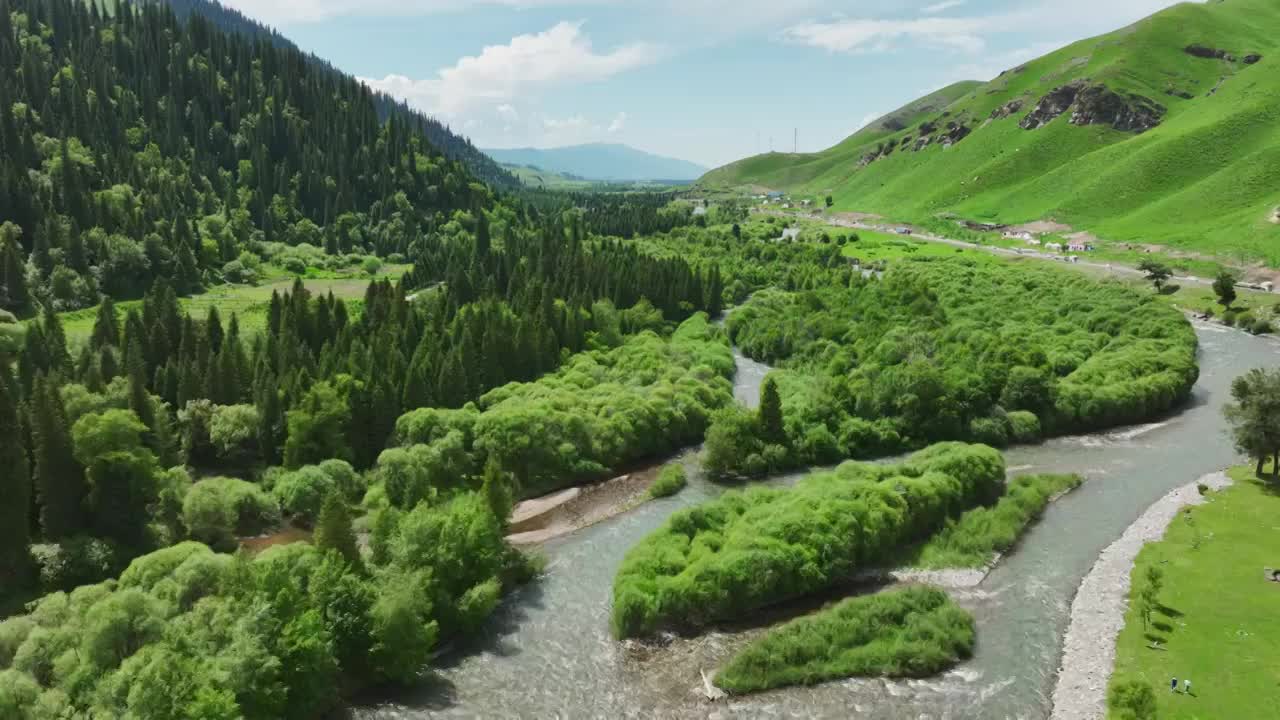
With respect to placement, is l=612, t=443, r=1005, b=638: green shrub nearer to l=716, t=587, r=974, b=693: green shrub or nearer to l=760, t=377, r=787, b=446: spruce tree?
l=716, t=587, r=974, b=693: green shrub

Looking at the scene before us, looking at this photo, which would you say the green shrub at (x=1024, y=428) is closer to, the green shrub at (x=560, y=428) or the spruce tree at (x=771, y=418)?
the spruce tree at (x=771, y=418)

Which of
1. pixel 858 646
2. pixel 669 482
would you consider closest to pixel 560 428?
pixel 669 482

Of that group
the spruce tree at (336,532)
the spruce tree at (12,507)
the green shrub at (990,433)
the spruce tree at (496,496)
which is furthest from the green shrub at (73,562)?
the green shrub at (990,433)

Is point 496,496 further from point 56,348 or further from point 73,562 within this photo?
point 56,348

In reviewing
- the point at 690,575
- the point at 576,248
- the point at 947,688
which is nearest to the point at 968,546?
the point at 947,688

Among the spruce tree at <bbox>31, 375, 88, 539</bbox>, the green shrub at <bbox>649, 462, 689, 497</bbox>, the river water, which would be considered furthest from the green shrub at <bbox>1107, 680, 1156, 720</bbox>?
the spruce tree at <bbox>31, 375, 88, 539</bbox>

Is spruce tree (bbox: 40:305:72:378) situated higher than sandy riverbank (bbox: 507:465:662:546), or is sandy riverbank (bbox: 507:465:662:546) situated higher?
spruce tree (bbox: 40:305:72:378)

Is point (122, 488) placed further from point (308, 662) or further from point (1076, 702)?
point (1076, 702)
